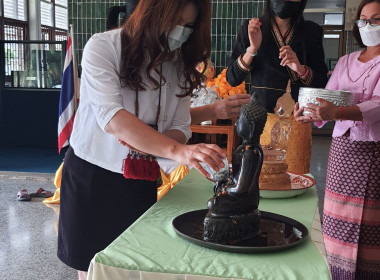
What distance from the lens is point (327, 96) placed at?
6.29ft

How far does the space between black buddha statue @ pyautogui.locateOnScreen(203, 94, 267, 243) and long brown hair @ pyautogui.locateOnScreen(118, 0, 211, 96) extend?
370mm

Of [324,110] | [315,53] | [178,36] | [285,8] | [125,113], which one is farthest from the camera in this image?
[315,53]

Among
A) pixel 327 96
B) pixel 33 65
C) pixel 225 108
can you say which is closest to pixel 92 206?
pixel 225 108

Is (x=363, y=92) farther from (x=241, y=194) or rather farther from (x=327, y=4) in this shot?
(x=327, y=4)

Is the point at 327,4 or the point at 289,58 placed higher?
the point at 327,4

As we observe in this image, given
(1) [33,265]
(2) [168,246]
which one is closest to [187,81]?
(2) [168,246]

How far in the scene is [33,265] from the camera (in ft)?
9.09

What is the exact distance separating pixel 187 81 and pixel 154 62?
0.20 m

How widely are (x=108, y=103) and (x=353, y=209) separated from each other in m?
1.34

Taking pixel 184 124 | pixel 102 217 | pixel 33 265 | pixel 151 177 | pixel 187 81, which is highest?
pixel 187 81

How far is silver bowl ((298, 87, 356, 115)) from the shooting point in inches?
75.1

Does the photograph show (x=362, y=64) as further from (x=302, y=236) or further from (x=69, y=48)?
(x=69, y=48)

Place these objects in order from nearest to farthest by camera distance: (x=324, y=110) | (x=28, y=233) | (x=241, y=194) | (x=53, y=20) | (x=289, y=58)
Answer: (x=241, y=194)
(x=324, y=110)
(x=289, y=58)
(x=28, y=233)
(x=53, y=20)

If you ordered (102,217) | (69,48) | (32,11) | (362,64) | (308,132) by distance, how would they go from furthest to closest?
(32,11)
(69,48)
(308,132)
(362,64)
(102,217)
